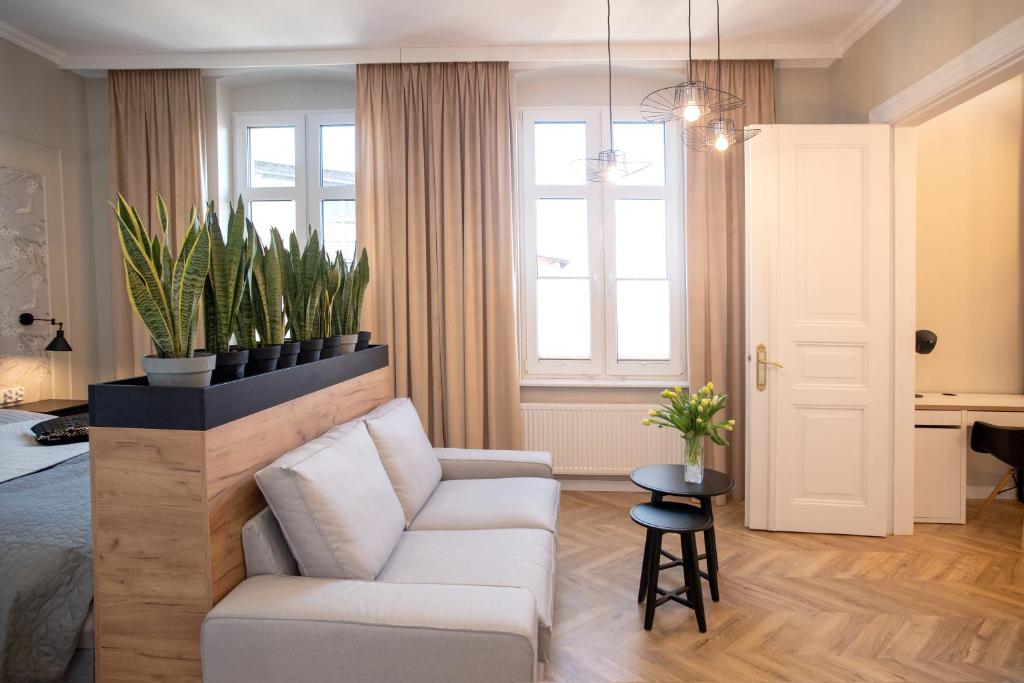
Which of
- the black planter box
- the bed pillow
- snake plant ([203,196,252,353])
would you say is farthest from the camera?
the bed pillow

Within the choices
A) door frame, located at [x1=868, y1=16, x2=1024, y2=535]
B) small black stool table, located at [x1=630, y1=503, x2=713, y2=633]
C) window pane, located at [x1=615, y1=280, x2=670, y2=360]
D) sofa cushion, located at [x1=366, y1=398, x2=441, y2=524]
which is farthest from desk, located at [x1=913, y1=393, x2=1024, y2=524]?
sofa cushion, located at [x1=366, y1=398, x2=441, y2=524]

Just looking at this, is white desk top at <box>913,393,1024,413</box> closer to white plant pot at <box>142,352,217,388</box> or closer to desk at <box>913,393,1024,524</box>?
desk at <box>913,393,1024,524</box>

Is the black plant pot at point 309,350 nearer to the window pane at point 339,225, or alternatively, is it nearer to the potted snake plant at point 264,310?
the potted snake plant at point 264,310

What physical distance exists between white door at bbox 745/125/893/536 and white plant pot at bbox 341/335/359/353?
2.15 m

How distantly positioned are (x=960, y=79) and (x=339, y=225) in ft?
11.9

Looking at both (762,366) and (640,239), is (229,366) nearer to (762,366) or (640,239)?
(762,366)

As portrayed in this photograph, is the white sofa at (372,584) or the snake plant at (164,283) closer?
the white sofa at (372,584)

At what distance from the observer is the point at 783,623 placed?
2.32m

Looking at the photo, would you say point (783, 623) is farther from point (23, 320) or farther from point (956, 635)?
point (23, 320)

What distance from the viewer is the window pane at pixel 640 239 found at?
4113mm

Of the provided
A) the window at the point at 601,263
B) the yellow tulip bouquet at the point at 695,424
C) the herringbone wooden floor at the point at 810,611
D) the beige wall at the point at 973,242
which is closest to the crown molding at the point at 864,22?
the beige wall at the point at 973,242

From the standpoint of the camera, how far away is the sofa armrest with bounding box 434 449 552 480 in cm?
282

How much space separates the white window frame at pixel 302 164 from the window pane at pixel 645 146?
6.39ft

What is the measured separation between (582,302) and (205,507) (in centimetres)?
301
